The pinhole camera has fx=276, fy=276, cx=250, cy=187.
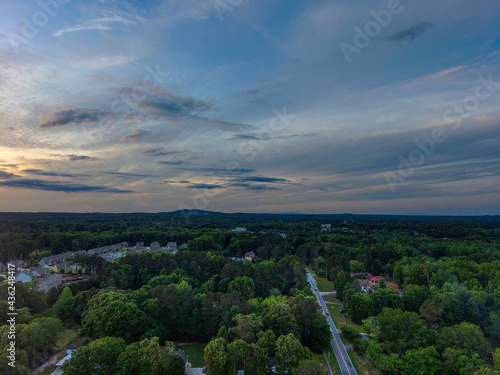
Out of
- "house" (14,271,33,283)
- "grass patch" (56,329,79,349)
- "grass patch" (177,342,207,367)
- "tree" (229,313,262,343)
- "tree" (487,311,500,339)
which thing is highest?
"tree" (229,313,262,343)

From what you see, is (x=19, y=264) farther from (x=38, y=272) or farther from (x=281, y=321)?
(x=281, y=321)

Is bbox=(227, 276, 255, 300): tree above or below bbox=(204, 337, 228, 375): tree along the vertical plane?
above

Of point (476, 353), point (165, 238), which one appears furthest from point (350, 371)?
point (165, 238)

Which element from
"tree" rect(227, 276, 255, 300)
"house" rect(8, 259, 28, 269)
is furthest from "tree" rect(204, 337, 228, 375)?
"house" rect(8, 259, 28, 269)

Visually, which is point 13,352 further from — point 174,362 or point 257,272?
point 257,272

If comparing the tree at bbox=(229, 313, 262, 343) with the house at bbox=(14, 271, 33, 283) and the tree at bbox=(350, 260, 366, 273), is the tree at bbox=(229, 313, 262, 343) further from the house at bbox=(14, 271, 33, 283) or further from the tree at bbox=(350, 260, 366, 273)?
the house at bbox=(14, 271, 33, 283)

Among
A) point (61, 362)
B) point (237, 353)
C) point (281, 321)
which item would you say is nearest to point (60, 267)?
point (61, 362)
